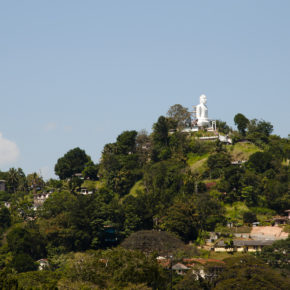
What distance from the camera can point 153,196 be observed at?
300ft

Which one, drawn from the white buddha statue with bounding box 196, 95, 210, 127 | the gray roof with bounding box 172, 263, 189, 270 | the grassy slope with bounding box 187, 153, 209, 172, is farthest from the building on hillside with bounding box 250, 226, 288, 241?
the white buddha statue with bounding box 196, 95, 210, 127

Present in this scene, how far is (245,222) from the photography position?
8881 cm

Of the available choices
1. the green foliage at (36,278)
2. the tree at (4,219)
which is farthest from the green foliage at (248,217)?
the tree at (4,219)

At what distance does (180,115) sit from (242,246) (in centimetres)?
3888

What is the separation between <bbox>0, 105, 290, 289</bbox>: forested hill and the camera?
8531 centimetres

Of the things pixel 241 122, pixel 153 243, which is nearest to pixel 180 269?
pixel 153 243

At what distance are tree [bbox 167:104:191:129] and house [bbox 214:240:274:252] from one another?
117 ft

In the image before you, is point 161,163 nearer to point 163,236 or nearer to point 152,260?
point 163,236

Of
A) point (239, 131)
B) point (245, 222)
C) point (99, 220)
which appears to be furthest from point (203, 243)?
point (239, 131)

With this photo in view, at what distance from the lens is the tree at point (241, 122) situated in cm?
11412

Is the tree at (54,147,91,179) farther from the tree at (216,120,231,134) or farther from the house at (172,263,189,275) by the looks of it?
the house at (172,263,189,275)

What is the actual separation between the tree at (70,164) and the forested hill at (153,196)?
0.23 meters

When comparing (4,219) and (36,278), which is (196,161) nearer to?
(4,219)

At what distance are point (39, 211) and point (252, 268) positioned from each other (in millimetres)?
41142
